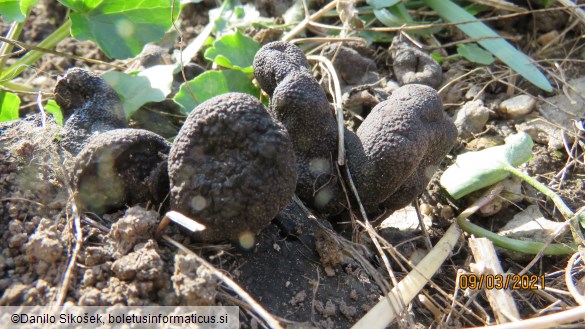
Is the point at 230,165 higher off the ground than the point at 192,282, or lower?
higher

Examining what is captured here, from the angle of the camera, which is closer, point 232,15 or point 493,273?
point 493,273

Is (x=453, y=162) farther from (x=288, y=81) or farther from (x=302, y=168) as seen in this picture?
(x=288, y=81)

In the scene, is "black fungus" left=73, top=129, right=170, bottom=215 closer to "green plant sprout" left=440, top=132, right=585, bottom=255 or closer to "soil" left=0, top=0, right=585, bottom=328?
"soil" left=0, top=0, right=585, bottom=328

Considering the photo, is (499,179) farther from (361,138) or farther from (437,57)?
(437,57)

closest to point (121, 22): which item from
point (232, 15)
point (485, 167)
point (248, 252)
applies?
point (232, 15)

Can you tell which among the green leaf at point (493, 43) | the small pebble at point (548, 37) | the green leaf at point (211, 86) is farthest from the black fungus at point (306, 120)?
the small pebble at point (548, 37)
